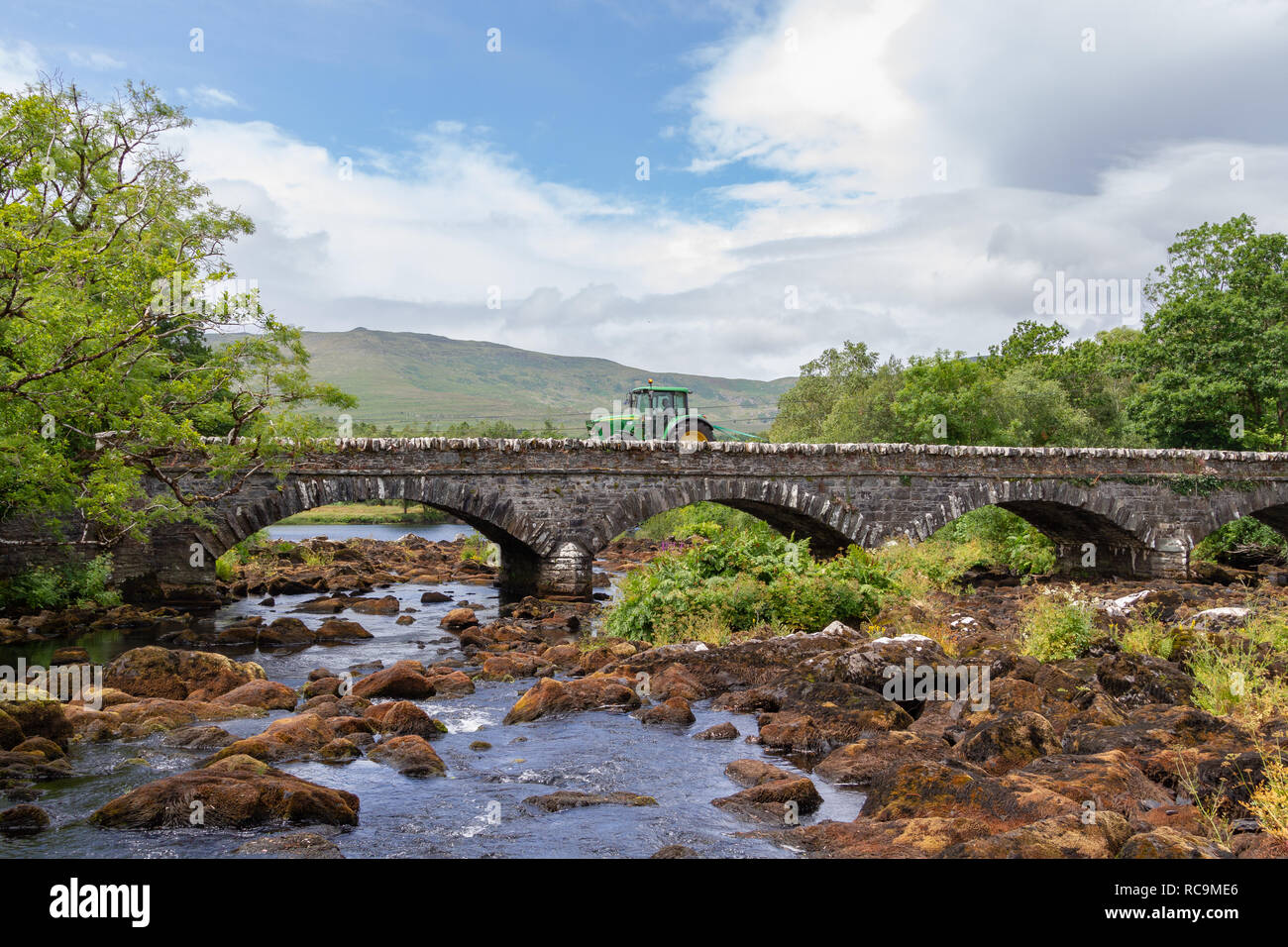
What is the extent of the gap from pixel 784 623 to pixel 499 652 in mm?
5224

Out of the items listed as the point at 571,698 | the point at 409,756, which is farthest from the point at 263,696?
the point at 571,698

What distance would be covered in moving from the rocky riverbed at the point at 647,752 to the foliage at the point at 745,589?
3.32 feet

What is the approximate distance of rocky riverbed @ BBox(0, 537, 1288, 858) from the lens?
7.84m

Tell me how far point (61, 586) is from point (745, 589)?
49.8 feet

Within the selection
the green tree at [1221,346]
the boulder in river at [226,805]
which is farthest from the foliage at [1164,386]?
the boulder in river at [226,805]

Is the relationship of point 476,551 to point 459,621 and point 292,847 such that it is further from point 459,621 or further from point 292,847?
point 292,847

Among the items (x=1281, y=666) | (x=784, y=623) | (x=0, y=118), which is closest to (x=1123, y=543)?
(x=784, y=623)

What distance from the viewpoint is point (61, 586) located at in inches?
840

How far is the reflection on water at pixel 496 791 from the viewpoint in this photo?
7.87 meters


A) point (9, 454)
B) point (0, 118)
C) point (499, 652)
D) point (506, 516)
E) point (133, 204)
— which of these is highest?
point (133, 204)

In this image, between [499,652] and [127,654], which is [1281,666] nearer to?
[499,652]

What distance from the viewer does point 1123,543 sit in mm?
30438
